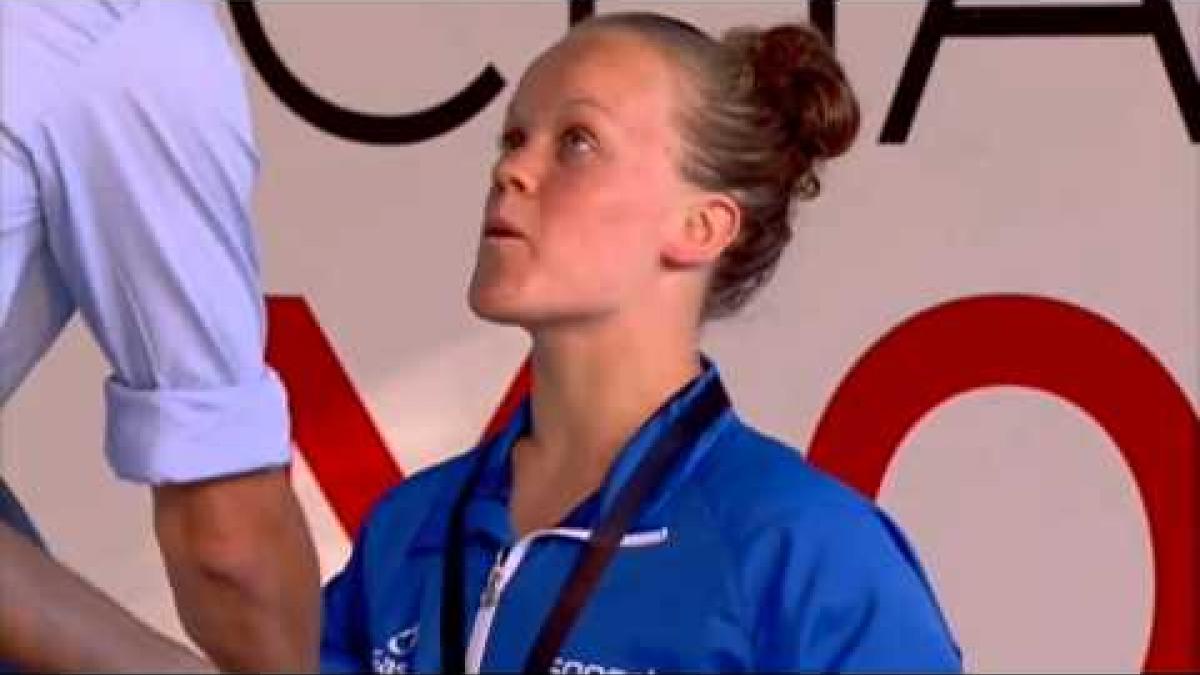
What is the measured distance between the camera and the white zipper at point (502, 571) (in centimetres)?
141

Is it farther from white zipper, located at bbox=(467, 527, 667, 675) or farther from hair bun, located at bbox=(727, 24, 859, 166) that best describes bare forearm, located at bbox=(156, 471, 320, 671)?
hair bun, located at bbox=(727, 24, 859, 166)

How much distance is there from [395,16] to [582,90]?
2.95 ft

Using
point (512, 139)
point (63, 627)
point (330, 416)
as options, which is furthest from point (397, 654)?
point (330, 416)

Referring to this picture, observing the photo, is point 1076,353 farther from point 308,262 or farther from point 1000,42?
point 308,262

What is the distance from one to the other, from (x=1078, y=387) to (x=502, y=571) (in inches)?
40.6

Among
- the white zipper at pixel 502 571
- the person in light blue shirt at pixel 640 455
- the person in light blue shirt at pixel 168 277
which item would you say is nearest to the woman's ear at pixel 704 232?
the person in light blue shirt at pixel 640 455

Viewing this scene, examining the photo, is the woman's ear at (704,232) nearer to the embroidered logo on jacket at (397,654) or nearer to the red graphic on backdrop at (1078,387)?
the embroidered logo on jacket at (397,654)

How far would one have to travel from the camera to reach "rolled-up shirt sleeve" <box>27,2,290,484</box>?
1.20 m

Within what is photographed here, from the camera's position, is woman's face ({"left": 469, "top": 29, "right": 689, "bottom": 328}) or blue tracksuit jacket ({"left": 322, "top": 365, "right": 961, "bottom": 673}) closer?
blue tracksuit jacket ({"left": 322, "top": 365, "right": 961, "bottom": 673})

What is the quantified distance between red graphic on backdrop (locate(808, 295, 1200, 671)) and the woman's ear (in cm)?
84

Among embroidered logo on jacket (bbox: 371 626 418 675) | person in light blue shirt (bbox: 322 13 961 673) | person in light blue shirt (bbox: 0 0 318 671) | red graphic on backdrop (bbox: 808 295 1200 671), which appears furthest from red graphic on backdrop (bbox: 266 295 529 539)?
person in light blue shirt (bbox: 0 0 318 671)

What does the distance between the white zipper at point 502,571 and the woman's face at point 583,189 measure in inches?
4.2

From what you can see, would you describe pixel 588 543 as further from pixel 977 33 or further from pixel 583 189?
pixel 977 33

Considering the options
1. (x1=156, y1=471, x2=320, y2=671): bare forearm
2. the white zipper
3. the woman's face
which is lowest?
the white zipper
